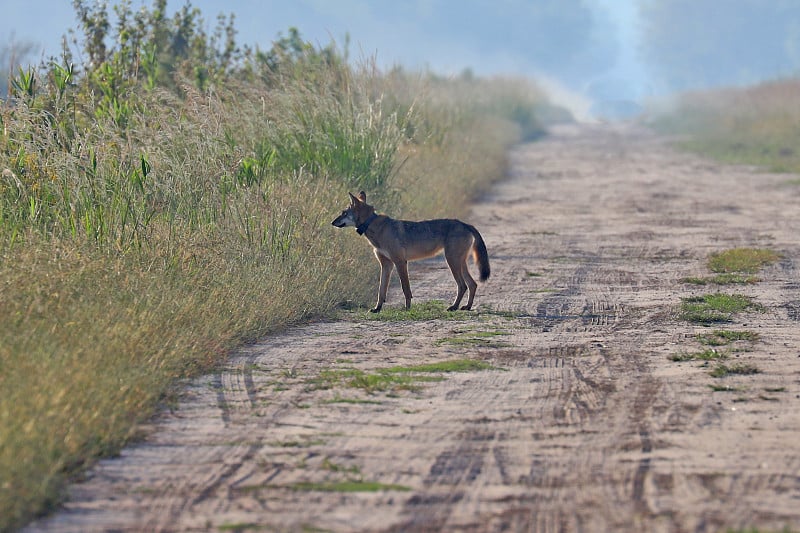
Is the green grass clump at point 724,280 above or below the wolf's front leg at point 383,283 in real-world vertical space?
below

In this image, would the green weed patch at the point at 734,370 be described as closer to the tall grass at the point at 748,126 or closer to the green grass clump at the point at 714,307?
the green grass clump at the point at 714,307

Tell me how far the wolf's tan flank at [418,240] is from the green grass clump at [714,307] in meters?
1.77

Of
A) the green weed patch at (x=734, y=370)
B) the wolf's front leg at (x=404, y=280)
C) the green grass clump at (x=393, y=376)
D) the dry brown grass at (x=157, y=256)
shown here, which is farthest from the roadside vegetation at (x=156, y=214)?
the green weed patch at (x=734, y=370)

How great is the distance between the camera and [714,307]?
976 cm

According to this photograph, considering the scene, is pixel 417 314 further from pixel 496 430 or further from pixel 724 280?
pixel 496 430

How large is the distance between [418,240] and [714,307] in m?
2.54

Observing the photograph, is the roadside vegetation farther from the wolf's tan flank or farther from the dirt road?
the wolf's tan flank

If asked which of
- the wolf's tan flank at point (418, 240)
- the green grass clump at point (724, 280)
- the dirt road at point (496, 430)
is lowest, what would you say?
the green grass clump at point (724, 280)

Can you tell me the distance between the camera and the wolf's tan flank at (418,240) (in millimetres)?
10289

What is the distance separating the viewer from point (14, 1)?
134 metres

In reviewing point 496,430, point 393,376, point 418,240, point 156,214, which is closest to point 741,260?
point 418,240

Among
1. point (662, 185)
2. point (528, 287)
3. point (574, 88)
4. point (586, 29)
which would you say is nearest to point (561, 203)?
point (662, 185)

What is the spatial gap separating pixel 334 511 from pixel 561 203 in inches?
612

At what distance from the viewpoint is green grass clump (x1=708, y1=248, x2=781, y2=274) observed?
39.5 ft
